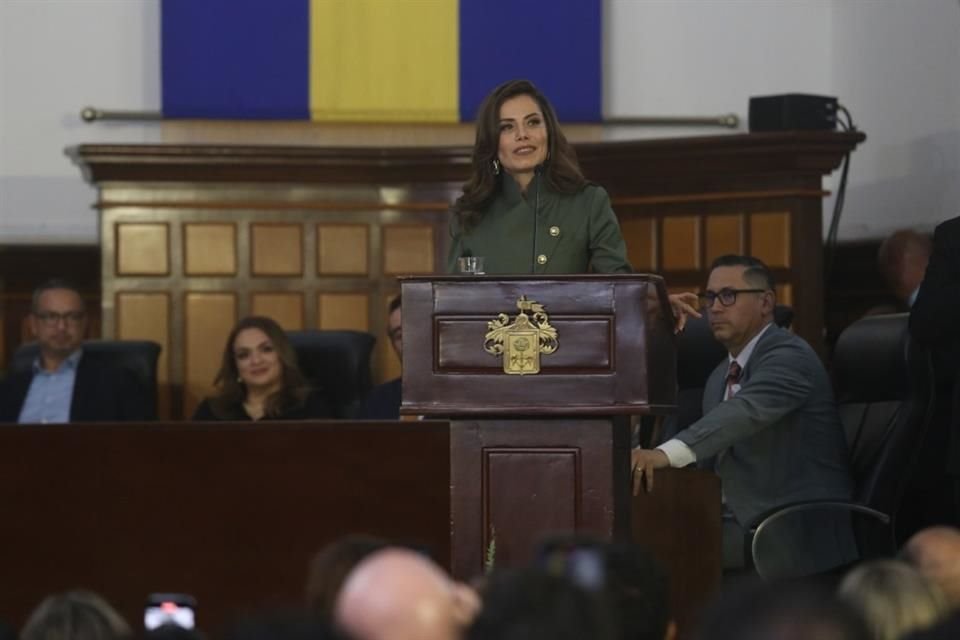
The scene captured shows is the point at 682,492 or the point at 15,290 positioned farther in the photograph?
the point at 15,290

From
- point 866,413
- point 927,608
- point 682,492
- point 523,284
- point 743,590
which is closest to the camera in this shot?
point 743,590

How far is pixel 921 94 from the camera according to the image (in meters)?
9.31

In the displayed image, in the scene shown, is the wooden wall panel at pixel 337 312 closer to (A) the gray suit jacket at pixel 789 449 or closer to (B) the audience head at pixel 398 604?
(A) the gray suit jacket at pixel 789 449

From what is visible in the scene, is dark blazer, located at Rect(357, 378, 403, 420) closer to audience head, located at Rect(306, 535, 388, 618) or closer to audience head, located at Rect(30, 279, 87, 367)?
audience head, located at Rect(30, 279, 87, 367)

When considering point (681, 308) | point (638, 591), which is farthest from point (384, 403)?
point (638, 591)

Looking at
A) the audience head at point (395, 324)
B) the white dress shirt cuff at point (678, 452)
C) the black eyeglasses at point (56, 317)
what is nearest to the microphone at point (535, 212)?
the white dress shirt cuff at point (678, 452)

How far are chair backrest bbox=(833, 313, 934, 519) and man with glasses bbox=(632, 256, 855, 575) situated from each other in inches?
3.8

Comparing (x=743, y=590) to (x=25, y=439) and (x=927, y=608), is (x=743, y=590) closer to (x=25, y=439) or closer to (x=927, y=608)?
(x=927, y=608)

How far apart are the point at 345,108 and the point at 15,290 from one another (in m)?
1.80

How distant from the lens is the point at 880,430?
6.23 meters

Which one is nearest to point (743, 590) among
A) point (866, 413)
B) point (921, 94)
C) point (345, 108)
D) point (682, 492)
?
point (682, 492)

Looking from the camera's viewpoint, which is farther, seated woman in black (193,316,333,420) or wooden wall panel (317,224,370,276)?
wooden wall panel (317,224,370,276)

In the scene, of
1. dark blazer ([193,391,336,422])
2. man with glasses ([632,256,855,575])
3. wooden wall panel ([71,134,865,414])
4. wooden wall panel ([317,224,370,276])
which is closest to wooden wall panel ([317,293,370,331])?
wooden wall panel ([71,134,865,414])

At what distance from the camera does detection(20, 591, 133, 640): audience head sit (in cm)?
279
